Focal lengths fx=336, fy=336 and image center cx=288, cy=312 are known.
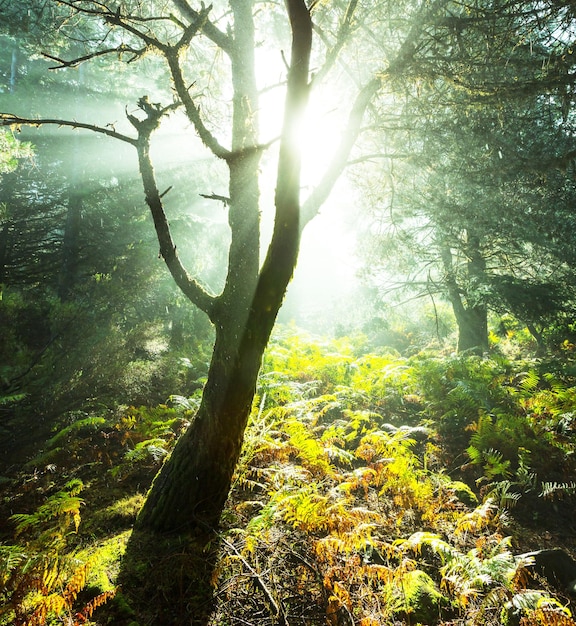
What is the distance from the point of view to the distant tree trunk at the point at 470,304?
873 centimetres

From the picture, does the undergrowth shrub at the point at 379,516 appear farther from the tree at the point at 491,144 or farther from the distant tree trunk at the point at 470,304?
the tree at the point at 491,144

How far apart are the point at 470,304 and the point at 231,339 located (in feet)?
28.4

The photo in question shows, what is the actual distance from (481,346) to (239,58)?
1011 centimetres

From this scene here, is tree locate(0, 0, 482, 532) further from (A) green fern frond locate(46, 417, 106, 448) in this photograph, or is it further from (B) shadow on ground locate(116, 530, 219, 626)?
(A) green fern frond locate(46, 417, 106, 448)

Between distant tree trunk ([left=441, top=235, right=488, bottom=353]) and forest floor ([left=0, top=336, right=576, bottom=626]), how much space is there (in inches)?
119

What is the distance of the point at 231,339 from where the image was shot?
3182mm

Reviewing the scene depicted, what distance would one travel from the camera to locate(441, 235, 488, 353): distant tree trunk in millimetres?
8727

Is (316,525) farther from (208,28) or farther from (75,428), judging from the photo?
(208,28)

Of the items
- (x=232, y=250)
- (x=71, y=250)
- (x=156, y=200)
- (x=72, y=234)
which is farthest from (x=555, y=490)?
(x=72, y=234)

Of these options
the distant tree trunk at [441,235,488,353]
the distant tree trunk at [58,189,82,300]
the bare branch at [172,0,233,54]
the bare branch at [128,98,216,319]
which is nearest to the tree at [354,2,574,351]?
the distant tree trunk at [441,235,488,353]

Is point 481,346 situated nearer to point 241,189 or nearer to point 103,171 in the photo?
point 241,189

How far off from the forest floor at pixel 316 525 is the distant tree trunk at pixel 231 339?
298 millimetres

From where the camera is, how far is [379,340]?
54.1 feet

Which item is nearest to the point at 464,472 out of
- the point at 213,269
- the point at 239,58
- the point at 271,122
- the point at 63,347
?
the point at 271,122
